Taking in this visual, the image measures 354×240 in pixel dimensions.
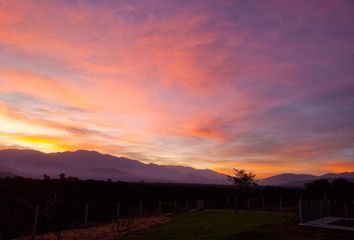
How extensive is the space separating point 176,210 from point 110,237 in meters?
23.7

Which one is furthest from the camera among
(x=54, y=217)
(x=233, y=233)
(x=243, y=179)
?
(x=243, y=179)

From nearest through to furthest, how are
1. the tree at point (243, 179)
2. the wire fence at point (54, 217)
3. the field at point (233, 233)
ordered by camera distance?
the field at point (233, 233)
the wire fence at point (54, 217)
the tree at point (243, 179)

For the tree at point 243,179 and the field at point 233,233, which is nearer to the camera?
the field at point 233,233

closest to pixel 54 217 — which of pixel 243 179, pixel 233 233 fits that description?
pixel 233 233

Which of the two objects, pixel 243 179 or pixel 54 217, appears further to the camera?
pixel 243 179

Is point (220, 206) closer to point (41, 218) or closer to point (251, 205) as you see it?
point (251, 205)

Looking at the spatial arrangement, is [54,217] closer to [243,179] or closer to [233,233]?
[233,233]

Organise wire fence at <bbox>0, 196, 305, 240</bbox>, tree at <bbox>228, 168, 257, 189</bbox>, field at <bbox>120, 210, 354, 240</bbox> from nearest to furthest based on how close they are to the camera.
Result: field at <bbox>120, 210, 354, 240</bbox>
wire fence at <bbox>0, 196, 305, 240</bbox>
tree at <bbox>228, 168, 257, 189</bbox>

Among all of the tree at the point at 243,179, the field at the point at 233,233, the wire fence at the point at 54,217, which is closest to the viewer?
the field at the point at 233,233

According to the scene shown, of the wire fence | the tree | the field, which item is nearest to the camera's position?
the field

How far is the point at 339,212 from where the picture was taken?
32.6 metres

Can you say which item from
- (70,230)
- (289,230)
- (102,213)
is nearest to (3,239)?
(70,230)

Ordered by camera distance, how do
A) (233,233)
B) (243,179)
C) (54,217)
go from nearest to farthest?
(54,217), (233,233), (243,179)

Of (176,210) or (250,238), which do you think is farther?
(176,210)
